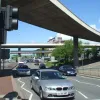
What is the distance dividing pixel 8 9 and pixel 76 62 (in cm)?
6610

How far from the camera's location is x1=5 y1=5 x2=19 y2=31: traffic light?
7430 millimetres

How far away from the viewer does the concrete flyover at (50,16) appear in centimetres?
4531

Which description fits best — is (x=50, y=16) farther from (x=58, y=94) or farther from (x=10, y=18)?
(x=10, y=18)

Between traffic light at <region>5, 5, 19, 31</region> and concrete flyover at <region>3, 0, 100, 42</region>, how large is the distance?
1421 inches

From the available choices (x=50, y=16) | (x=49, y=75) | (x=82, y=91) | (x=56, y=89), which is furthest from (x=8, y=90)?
(x=50, y=16)

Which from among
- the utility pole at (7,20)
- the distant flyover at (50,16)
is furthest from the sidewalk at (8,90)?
the distant flyover at (50,16)

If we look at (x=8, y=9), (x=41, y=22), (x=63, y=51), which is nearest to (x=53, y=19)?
(x=41, y=22)

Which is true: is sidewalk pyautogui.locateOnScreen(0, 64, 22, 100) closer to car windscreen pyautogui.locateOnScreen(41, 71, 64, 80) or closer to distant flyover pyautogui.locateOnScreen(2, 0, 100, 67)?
car windscreen pyautogui.locateOnScreen(41, 71, 64, 80)

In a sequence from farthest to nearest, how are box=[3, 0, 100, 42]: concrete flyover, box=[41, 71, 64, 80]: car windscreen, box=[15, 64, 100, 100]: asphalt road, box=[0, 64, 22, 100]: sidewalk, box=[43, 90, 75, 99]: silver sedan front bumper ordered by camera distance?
box=[3, 0, 100, 42]: concrete flyover < box=[41, 71, 64, 80]: car windscreen < box=[15, 64, 100, 100]: asphalt road < box=[43, 90, 75, 99]: silver sedan front bumper < box=[0, 64, 22, 100]: sidewalk

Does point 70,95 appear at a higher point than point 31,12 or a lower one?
lower

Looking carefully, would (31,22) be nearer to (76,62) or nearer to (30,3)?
(30,3)

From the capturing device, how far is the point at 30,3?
45.4 meters

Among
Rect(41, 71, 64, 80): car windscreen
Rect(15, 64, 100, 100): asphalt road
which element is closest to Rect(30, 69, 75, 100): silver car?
Rect(41, 71, 64, 80): car windscreen

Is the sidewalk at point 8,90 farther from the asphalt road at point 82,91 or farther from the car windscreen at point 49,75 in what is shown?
the car windscreen at point 49,75
